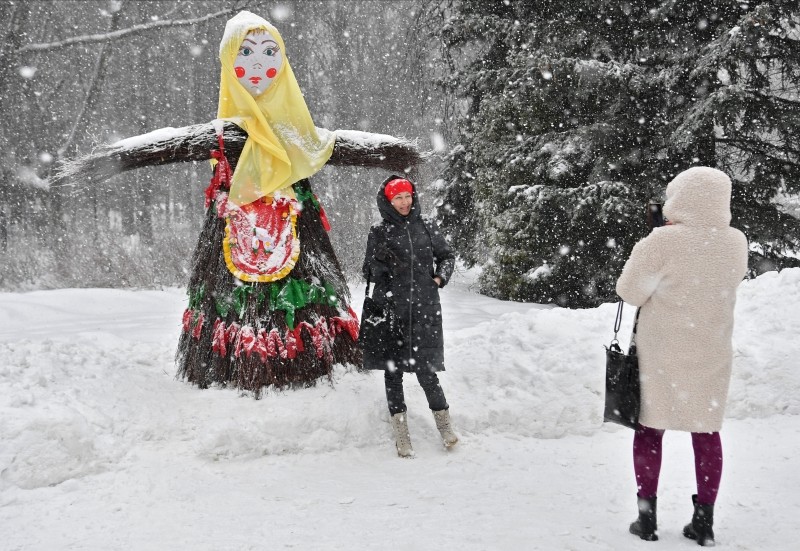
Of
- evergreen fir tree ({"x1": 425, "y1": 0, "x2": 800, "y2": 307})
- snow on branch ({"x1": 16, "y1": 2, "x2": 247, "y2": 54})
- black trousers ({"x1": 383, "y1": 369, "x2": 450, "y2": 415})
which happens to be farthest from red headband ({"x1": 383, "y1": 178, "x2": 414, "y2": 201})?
snow on branch ({"x1": 16, "y1": 2, "x2": 247, "y2": 54})

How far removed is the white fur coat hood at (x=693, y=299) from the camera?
2518 millimetres

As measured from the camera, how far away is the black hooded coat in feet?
12.2

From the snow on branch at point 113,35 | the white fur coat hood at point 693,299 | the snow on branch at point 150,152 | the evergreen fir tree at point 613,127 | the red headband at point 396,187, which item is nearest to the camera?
the white fur coat hood at point 693,299

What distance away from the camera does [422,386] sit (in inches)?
146

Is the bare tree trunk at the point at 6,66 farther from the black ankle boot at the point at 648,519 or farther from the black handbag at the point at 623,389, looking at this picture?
the black ankle boot at the point at 648,519

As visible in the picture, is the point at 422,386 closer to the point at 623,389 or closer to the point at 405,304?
the point at 405,304

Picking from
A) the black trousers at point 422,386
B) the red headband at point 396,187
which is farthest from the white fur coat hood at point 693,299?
the red headband at point 396,187

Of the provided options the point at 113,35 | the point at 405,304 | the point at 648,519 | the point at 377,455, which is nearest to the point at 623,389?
the point at 648,519

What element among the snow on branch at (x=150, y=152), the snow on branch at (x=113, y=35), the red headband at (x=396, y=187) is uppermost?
the snow on branch at (x=113, y=35)

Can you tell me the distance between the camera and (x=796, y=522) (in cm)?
280

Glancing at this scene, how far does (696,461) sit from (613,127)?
593 centimetres

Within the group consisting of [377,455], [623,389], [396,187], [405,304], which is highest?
[396,187]

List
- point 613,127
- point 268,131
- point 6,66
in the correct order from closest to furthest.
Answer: point 268,131 < point 613,127 < point 6,66

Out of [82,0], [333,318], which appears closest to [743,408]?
[333,318]
